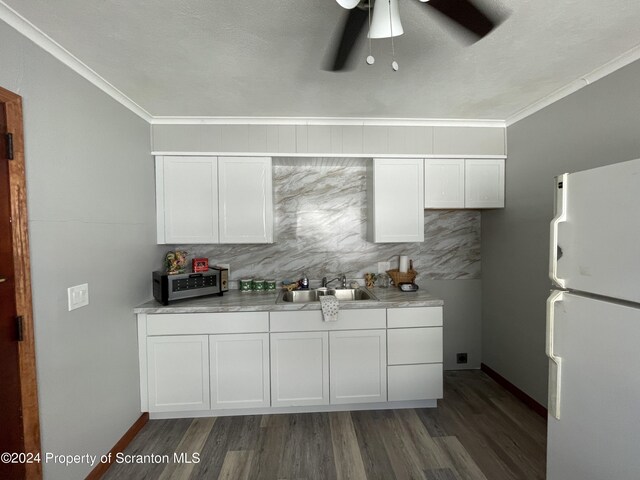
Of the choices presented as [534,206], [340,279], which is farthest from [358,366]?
[534,206]

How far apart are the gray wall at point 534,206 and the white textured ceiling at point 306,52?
8.3 inches

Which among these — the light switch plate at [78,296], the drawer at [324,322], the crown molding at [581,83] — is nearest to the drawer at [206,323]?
the drawer at [324,322]

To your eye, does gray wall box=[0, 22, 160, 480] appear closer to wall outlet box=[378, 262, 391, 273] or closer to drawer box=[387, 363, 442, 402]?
drawer box=[387, 363, 442, 402]

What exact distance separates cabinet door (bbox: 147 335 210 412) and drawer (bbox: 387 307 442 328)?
4.69 ft

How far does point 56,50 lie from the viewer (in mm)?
1431

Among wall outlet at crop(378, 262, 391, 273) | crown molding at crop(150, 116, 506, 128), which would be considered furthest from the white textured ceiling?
wall outlet at crop(378, 262, 391, 273)

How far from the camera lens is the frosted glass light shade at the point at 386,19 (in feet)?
3.34

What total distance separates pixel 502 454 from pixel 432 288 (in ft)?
4.50

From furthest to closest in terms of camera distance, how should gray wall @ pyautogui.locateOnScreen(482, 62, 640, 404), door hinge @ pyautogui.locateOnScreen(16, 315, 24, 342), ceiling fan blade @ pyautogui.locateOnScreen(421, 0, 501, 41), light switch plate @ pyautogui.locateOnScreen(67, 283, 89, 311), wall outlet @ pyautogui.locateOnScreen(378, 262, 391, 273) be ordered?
wall outlet @ pyautogui.locateOnScreen(378, 262, 391, 273) < gray wall @ pyautogui.locateOnScreen(482, 62, 640, 404) < light switch plate @ pyautogui.locateOnScreen(67, 283, 89, 311) < door hinge @ pyautogui.locateOnScreen(16, 315, 24, 342) < ceiling fan blade @ pyautogui.locateOnScreen(421, 0, 501, 41)

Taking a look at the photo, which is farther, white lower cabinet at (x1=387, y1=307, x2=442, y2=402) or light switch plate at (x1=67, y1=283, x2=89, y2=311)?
white lower cabinet at (x1=387, y1=307, x2=442, y2=402)

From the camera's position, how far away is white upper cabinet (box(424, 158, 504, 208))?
251 centimetres

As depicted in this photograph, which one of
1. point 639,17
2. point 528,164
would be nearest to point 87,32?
point 639,17

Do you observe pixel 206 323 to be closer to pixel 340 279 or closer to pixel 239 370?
pixel 239 370

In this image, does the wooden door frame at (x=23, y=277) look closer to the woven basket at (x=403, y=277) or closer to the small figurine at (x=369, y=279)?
the small figurine at (x=369, y=279)
